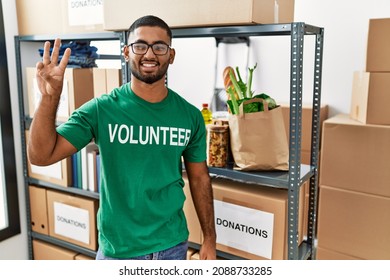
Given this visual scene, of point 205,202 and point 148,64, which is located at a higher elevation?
point 148,64

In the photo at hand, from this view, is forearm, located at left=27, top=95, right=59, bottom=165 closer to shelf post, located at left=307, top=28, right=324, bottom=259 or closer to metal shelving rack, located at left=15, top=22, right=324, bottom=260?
metal shelving rack, located at left=15, top=22, right=324, bottom=260

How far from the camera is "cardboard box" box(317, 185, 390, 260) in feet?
6.51

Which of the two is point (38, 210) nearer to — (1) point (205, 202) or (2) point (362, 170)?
(1) point (205, 202)

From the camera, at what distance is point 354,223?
2.06 meters

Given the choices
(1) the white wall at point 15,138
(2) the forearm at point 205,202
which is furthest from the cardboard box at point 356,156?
(1) the white wall at point 15,138

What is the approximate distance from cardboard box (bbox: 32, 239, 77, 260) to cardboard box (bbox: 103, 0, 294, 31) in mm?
1197

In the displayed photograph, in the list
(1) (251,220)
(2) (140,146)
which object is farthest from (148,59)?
(1) (251,220)

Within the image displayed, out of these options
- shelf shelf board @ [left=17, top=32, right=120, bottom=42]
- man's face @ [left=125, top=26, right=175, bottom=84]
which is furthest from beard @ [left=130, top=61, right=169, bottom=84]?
shelf shelf board @ [left=17, top=32, right=120, bottom=42]

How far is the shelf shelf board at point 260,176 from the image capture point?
1.42m

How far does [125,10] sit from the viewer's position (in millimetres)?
1552

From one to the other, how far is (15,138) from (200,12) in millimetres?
1311

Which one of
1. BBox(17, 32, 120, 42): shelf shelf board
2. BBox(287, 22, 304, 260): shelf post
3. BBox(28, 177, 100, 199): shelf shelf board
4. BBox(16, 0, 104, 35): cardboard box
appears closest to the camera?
BBox(287, 22, 304, 260): shelf post
